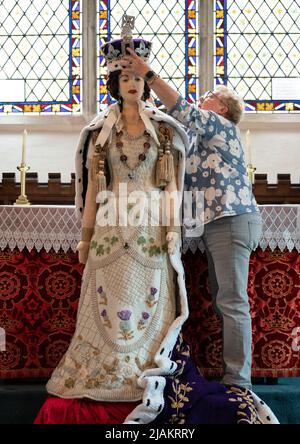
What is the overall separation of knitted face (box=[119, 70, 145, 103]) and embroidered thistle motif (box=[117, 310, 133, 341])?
1.08 m

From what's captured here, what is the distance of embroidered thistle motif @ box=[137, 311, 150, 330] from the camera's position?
407 cm

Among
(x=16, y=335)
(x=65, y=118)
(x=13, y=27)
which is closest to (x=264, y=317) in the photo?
(x=16, y=335)

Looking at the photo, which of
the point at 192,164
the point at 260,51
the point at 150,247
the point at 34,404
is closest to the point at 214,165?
the point at 192,164

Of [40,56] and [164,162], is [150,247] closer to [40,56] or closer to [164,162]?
[164,162]

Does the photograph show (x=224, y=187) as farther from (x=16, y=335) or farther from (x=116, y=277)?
(x=16, y=335)

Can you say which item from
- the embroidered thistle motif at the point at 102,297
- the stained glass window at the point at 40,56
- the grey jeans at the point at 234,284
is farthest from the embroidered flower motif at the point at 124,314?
the stained glass window at the point at 40,56

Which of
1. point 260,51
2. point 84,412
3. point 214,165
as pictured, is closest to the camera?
point 84,412

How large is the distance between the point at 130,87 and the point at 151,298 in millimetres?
1050

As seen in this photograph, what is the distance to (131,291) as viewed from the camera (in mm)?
4078

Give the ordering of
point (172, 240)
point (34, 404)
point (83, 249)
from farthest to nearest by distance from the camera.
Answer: point (34, 404)
point (83, 249)
point (172, 240)

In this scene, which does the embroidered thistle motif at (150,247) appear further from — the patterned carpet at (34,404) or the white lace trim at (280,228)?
the patterned carpet at (34,404)

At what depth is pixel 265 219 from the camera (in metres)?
4.81

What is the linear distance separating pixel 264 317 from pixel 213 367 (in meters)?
0.39

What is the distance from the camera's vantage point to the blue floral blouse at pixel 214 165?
4.32 meters
